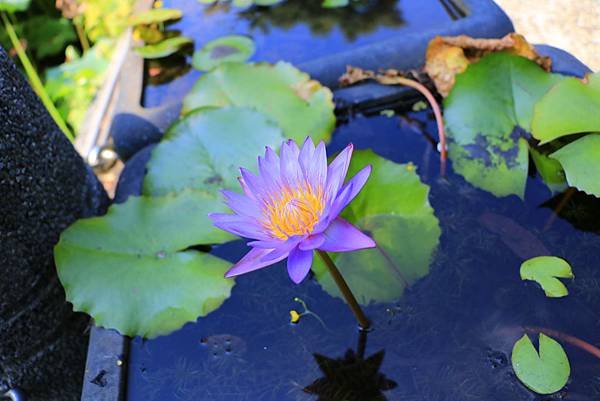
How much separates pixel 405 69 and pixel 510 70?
14.2 inches

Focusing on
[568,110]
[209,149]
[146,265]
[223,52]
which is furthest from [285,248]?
[223,52]

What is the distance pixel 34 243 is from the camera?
3.76 ft

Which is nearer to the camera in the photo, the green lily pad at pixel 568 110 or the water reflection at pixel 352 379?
the water reflection at pixel 352 379

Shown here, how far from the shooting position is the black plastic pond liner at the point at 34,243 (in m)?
1.07

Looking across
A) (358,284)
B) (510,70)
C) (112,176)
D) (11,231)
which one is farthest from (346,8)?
(11,231)

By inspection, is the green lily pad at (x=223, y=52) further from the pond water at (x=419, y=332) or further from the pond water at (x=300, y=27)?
the pond water at (x=419, y=332)

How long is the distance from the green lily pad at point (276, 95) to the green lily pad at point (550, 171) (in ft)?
1.67

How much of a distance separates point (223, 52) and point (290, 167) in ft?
3.59

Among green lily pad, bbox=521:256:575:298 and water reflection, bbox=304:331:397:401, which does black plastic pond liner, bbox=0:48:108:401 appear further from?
green lily pad, bbox=521:256:575:298

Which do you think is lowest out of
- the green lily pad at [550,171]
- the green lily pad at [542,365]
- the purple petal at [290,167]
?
the green lily pad at [542,365]

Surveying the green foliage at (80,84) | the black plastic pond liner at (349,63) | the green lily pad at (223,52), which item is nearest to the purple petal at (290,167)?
the black plastic pond liner at (349,63)

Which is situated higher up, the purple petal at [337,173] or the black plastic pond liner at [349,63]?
→ the purple petal at [337,173]

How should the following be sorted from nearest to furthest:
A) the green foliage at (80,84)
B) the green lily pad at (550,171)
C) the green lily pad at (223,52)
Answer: the green lily pad at (550,171) < the green lily pad at (223,52) < the green foliage at (80,84)

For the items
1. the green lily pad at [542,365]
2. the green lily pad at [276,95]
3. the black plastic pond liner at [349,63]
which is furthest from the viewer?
the black plastic pond liner at [349,63]
